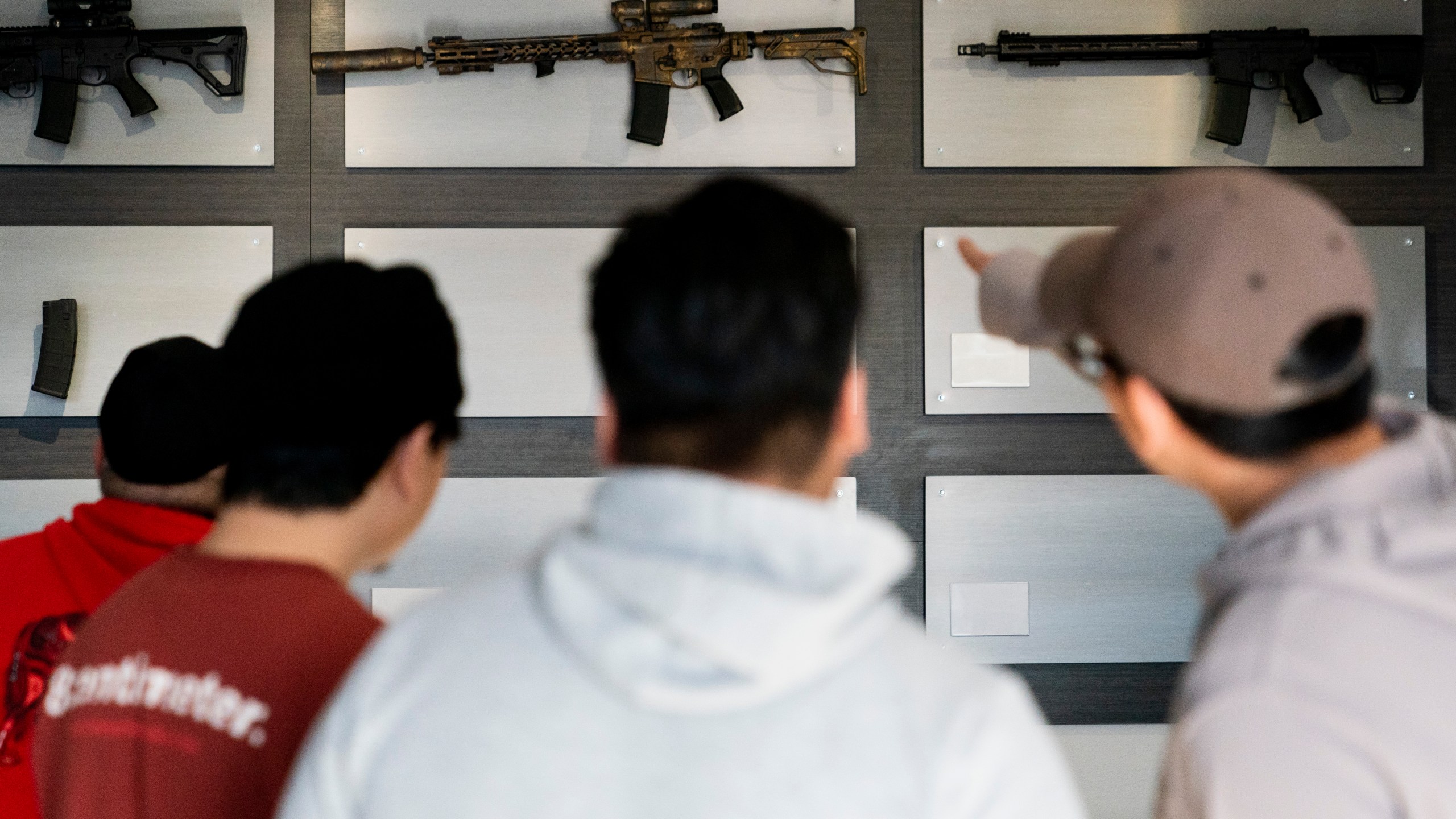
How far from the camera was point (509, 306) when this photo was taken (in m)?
2.18

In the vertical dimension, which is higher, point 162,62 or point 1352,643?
point 162,62

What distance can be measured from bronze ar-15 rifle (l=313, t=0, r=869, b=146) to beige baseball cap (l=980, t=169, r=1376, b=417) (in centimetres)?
151

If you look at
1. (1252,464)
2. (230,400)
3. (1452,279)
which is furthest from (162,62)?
(1452,279)

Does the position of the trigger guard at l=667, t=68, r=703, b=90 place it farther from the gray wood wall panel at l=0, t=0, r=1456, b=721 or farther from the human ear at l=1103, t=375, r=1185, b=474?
the human ear at l=1103, t=375, r=1185, b=474

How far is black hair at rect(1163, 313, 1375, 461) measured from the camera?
2.25 feet

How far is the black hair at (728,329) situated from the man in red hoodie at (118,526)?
742 mm

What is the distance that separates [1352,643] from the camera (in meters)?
0.63

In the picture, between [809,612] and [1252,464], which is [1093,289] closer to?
[1252,464]

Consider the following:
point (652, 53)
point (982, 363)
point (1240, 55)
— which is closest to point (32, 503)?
point (652, 53)

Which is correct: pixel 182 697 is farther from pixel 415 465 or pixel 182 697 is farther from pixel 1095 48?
pixel 1095 48

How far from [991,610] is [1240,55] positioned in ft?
4.09

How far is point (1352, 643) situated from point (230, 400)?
81 centimetres

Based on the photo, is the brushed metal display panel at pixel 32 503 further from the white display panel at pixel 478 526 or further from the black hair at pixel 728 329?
the black hair at pixel 728 329

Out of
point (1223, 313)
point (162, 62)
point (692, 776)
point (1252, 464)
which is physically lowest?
point (692, 776)
